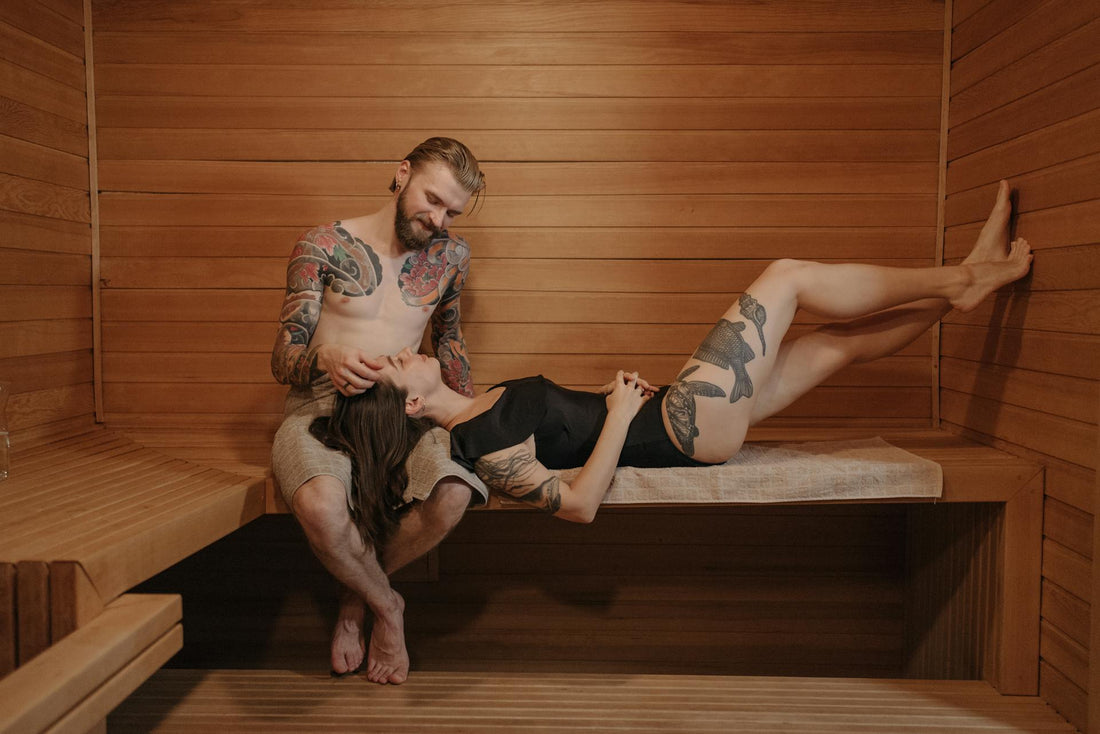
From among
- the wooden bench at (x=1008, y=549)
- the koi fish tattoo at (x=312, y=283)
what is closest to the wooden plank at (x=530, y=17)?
the koi fish tattoo at (x=312, y=283)

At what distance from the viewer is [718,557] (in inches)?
125

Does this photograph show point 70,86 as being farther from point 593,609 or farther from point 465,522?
point 593,609

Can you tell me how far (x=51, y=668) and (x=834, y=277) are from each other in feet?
6.51

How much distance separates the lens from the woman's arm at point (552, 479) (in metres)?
2.07

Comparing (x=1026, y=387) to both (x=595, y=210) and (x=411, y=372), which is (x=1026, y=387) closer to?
(x=595, y=210)

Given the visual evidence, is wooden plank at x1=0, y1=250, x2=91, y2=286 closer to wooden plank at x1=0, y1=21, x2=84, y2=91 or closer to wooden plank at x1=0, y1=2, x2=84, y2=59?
wooden plank at x1=0, y1=21, x2=84, y2=91

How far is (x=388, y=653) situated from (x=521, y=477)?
0.65 meters

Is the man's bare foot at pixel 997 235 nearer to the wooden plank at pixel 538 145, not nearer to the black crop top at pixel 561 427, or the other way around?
the wooden plank at pixel 538 145

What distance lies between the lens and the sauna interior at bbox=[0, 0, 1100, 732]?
113 inches

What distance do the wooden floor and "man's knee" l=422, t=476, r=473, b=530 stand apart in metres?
0.48

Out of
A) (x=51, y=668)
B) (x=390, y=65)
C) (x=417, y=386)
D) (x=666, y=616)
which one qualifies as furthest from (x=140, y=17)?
(x=666, y=616)

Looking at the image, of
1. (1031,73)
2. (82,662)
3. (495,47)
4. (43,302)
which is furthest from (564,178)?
(82,662)

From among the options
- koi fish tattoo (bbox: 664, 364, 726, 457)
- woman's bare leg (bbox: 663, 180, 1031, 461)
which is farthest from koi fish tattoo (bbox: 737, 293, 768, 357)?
koi fish tattoo (bbox: 664, 364, 726, 457)

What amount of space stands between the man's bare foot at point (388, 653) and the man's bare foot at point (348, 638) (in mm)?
63
